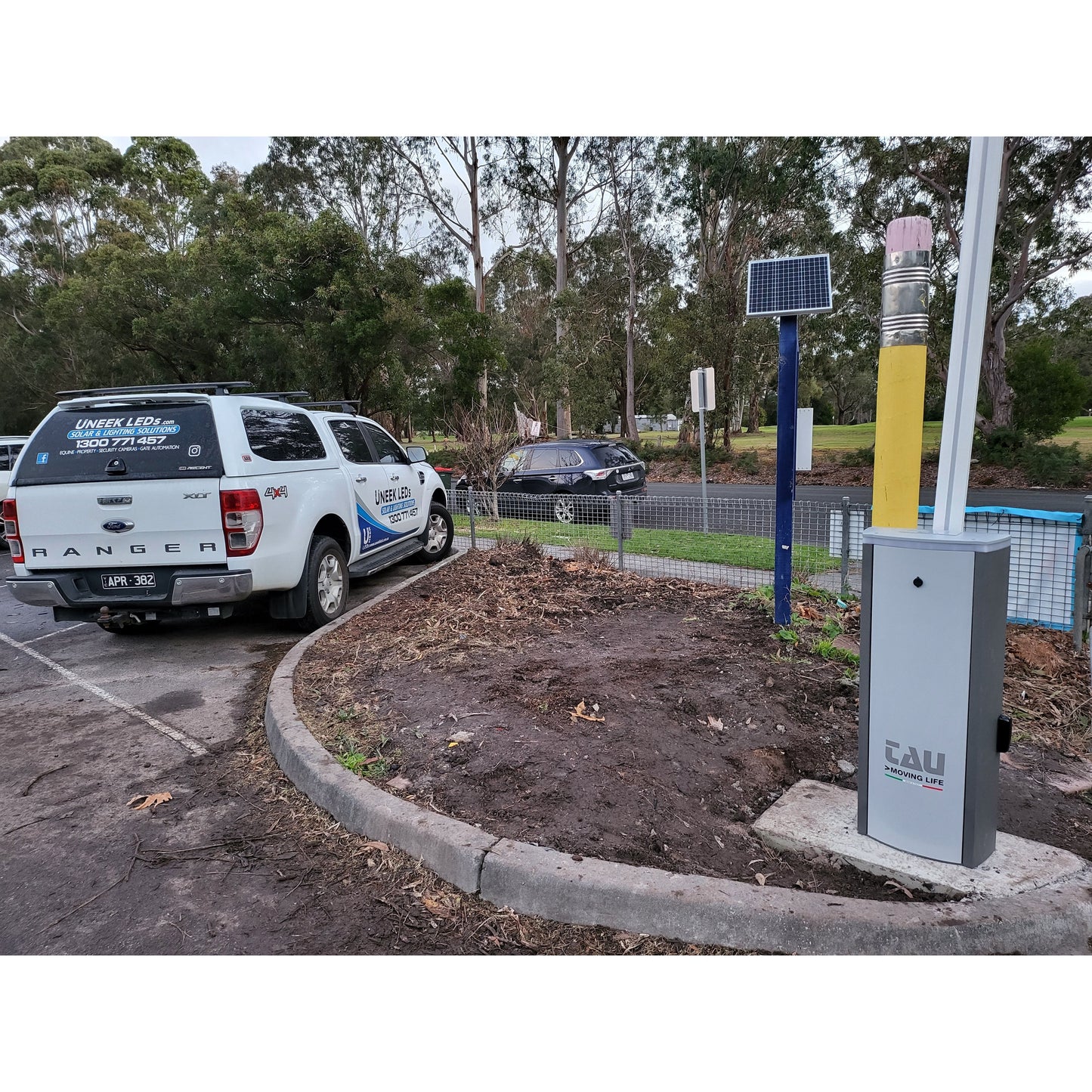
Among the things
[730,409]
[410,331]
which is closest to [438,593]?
[410,331]

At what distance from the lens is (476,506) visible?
39.5ft

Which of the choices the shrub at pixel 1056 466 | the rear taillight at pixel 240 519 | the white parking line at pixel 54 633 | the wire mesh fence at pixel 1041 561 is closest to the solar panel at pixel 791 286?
the wire mesh fence at pixel 1041 561

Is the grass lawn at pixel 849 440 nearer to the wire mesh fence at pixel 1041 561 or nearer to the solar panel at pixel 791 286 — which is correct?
the wire mesh fence at pixel 1041 561

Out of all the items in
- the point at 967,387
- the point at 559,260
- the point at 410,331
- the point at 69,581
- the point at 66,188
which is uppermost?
the point at 66,188

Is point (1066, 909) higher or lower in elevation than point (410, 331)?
lower

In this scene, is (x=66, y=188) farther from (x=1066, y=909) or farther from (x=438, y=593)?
(x=1066, y=909)

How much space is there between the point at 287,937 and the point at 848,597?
536 cm

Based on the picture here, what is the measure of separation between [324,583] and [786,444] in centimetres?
415

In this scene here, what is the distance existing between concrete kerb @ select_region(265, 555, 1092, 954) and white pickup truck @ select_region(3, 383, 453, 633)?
3.51 metres

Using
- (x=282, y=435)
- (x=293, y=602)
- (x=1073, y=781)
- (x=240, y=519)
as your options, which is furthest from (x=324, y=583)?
(x=1073, y=781)

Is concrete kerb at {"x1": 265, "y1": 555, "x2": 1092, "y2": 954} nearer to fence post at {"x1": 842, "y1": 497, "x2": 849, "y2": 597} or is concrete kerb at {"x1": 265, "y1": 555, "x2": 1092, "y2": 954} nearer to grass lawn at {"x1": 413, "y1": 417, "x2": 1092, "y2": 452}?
fence post at {"x1": 842, "y1": 497, "x2": 849, "y2": 597}

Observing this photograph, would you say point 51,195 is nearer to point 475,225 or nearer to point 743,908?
point 475,225

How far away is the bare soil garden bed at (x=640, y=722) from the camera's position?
10.1 ft

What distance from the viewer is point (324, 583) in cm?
659
